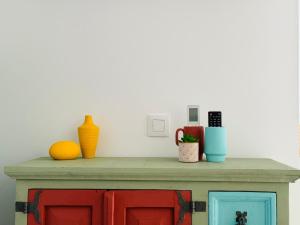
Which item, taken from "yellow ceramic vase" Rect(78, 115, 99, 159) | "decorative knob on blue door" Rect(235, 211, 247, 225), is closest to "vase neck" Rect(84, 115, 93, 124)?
"yellow ceramic vase" Rect(78, 115, 99, 159)

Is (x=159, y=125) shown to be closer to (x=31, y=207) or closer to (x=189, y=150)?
(x=189, y=150)

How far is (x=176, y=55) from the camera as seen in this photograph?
63.2 inches

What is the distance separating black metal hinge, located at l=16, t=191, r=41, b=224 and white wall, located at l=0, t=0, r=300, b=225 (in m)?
0.46

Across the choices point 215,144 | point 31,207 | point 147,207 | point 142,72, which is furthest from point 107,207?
point 142,72

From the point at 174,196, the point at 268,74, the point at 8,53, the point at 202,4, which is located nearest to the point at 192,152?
the point at 174,196

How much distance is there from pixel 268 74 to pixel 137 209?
0.92m

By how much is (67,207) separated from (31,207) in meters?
0.13

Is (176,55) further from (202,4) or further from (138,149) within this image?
(138,149)

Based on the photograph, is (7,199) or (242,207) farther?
(7,199)

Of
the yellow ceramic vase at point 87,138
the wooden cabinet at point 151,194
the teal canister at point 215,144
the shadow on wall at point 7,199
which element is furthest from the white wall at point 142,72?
the wooden cabinet at point 151,194

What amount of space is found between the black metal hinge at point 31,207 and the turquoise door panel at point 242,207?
2.10ft

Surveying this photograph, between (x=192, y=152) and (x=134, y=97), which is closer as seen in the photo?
(x=192, y=152)

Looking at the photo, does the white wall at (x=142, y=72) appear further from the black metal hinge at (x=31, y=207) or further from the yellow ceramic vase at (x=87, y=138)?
the black metal hinge at (x=31, y=207)

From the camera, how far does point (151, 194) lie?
46.6 inches
